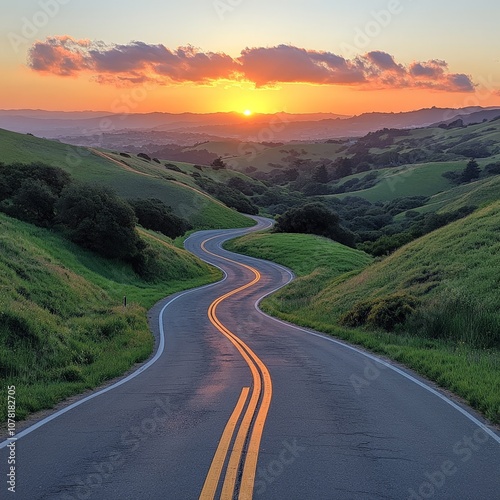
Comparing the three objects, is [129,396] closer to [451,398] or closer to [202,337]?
[451,398]

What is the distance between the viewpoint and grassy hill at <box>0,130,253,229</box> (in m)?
97.0

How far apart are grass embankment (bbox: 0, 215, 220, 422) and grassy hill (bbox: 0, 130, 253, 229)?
61.3 m

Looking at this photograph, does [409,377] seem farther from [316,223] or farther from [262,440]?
[316,223]

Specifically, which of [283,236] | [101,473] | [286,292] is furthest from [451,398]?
[283,236]

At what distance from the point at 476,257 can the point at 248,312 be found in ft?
47.2

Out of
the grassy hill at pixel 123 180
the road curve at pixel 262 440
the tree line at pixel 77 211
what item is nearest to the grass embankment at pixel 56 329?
the road curve at pixel 262 440

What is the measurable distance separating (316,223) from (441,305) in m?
67.0

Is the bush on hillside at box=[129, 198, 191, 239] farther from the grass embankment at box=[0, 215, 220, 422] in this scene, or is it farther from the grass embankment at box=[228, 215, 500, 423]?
the grass embankment at box=[228, 215, 500, 423]

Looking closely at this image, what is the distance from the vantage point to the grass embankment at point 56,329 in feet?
39.4

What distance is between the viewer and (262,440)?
297 inches

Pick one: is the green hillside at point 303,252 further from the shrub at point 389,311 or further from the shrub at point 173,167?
the shrub at point 173,167

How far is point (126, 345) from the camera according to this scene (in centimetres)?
1883

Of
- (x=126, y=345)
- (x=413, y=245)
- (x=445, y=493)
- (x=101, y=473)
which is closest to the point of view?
(x=445, y=493)

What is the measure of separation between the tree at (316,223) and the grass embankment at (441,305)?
44729 mm
